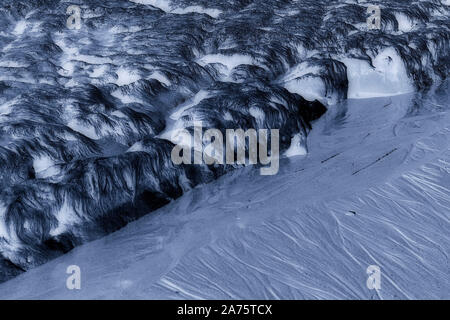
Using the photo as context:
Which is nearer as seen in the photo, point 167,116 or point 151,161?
point 151,161

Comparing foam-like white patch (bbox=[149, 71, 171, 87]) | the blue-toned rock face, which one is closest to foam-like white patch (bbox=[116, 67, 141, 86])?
the blue-toned rock face

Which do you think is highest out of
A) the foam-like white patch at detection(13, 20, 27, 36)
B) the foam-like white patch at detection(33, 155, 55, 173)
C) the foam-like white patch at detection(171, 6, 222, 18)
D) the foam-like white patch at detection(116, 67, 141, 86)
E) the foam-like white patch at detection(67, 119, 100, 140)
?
the foam-like white patch at detection(171, 6, 222, 18)

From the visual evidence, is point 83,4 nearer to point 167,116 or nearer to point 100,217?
point 167,116

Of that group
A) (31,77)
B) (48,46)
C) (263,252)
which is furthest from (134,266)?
(48,46)

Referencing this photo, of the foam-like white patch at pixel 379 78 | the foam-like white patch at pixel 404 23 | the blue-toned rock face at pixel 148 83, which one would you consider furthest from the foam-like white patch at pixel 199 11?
the foam-like white patch at pixel 404 23

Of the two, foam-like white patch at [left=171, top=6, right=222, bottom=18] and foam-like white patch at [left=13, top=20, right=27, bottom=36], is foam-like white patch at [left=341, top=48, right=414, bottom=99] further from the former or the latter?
foam-like white patch at [left=13, top=20, right=27, bottom=36]

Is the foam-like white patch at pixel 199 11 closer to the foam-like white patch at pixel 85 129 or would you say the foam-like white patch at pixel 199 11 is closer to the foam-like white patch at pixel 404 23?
the foam-like white patch at pixel 404 23
